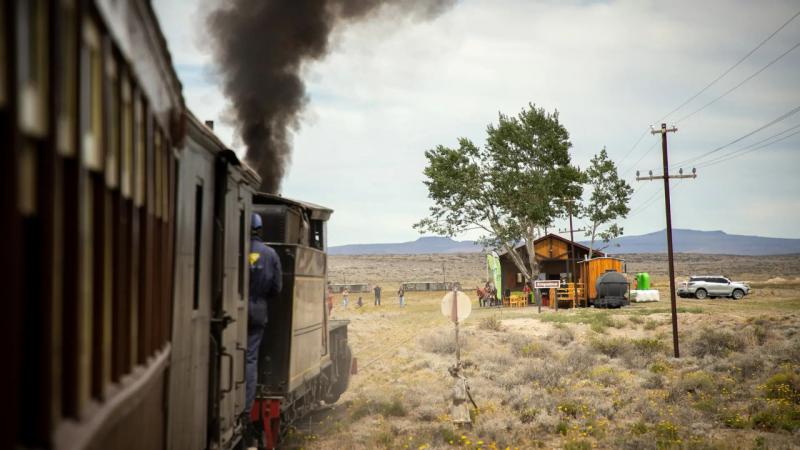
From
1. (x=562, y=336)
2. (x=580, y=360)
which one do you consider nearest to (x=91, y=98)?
(x=580, y=360)

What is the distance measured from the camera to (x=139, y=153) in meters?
3.08

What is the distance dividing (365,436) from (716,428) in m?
5.68

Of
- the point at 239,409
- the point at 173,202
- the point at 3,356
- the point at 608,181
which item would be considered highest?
the point at 608,181

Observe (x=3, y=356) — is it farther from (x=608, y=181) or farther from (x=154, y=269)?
(x=608, y=181)

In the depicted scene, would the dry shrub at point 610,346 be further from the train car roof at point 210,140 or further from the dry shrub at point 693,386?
the train car roof at point 210,140

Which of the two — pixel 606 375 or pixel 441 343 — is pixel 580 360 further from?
pixel 441 343

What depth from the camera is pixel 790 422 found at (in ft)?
39.2

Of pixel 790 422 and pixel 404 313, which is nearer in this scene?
pixel 790 422

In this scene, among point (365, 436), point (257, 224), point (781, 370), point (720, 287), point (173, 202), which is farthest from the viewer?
point (720, 287)

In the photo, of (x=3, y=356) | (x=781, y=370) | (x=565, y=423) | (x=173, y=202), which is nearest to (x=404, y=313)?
(x=781, y=370)

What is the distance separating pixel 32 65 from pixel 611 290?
42.9 metres

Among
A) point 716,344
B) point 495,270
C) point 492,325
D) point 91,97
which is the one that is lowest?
point 716,344

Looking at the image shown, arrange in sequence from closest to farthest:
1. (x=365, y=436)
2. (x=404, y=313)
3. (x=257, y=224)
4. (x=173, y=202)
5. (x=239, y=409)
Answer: (x=173, y=202), (x=239, y=409), (x=257, y=224), (x=365, y=436), (x=404, y=313)

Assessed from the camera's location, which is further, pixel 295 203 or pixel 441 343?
pixel 441 343
